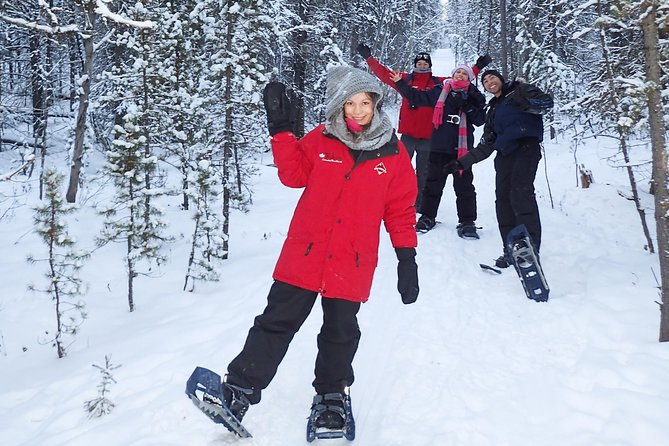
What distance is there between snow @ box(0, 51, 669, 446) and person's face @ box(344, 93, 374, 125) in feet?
7.13

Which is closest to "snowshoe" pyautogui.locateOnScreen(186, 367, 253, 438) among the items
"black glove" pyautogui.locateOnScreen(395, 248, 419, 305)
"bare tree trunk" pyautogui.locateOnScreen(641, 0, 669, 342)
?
"black glove" pyautogui.locateOnScreen(395, 248, 419, 305)

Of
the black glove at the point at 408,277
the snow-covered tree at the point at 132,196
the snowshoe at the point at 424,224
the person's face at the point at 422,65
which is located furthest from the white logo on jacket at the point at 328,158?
the person's face at the point at 422,65

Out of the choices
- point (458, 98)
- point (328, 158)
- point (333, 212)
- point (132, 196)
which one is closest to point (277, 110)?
point (328, 158)

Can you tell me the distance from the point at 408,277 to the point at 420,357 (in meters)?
1.29

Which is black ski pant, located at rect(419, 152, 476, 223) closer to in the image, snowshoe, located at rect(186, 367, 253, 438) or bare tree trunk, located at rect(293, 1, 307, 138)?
snowshoe, located at rect(186, 367, 253, 438)

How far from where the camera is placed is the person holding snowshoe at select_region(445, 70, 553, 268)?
580cm

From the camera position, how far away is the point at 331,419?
322cm

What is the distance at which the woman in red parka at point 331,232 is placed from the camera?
10.3 ft

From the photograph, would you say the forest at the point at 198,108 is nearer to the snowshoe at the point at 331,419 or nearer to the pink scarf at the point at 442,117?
the pink scarf at the point at 442,117

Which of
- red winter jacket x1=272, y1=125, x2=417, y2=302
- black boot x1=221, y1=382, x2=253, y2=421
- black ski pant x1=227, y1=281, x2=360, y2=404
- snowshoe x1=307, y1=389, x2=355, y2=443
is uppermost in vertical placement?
red winter jacket x1=272, y1=125, x2=417, y2=302

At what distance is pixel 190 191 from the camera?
7922 mm

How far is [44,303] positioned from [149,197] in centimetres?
291

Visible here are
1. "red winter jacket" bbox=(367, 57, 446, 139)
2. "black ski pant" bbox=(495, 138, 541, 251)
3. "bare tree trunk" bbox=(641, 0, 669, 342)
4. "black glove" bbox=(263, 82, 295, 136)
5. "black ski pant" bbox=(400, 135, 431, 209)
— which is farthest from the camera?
"black ski pant" bbox=(400, 135, 431, 209)

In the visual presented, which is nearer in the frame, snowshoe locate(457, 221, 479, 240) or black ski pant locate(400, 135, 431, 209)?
snowshoe locate(457, 221, 479, 240)
